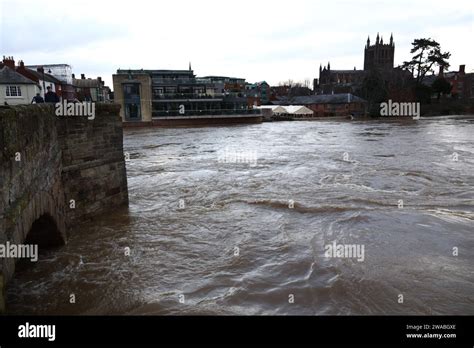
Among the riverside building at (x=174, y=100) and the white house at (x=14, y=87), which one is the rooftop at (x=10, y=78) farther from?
the riverside building at (x=174, y=100)

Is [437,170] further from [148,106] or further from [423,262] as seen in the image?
[148,106]

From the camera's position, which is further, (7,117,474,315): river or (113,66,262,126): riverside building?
(113,66,262,126): riverside building

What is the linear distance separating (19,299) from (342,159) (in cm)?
1957

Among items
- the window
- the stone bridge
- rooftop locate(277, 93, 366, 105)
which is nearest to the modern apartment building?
the window

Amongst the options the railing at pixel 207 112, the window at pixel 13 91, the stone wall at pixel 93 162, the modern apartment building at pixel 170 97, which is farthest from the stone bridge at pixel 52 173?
the modern apartment building at pixel 170 97

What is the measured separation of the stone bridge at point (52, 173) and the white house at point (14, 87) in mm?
37168

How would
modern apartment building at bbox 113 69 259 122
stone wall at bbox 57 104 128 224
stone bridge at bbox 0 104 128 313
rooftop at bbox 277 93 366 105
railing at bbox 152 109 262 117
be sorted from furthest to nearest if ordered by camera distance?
rooftop at bbox 277 93 366 105 < railing at bbox 152 109 262 117 < modern apartment building at bbox 113 69 259 122 < stone wall at bbox 57 104 128 224 < stone bridge at bbox 0 104 128 313

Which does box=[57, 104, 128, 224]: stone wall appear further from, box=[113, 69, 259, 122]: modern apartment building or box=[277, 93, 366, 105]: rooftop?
box=[277, 93, 366, 105]: rooftop

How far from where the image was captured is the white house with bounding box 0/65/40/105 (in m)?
42.4

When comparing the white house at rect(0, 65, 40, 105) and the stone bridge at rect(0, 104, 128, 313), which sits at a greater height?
the white house at rect(0, 65, 40, 105)

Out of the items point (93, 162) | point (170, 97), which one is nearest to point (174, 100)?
point (170, 97)

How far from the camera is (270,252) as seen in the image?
897 cm
